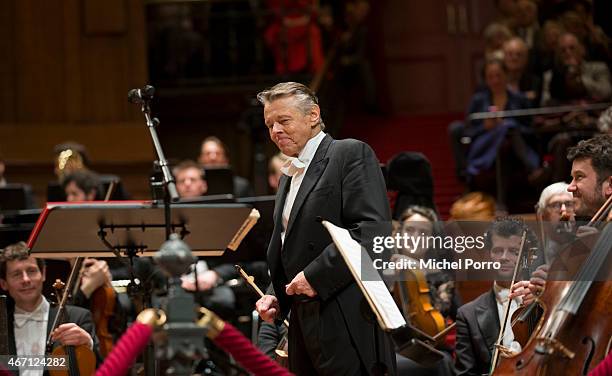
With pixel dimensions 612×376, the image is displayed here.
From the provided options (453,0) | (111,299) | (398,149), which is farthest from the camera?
(453,0)

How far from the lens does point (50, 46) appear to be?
12500 millimetres

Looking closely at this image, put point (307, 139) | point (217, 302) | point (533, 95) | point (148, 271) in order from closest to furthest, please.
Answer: point (307, 139) → point (148, 271) → point (217, 302) → point (533, 95)

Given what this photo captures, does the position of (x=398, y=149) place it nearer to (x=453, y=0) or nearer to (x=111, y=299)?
(x=453, y=0)

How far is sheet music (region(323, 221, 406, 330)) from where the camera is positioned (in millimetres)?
4203

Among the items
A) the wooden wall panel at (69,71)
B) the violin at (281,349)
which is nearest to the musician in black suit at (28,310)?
the violin at (281,349)

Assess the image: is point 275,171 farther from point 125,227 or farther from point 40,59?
point 40,59

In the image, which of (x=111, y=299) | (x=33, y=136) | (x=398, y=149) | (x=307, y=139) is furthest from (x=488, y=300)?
(x=33, y=136)

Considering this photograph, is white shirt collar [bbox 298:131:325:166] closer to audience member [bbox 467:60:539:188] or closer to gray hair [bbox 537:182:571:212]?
gray hair [bbox 537:182:571:212]

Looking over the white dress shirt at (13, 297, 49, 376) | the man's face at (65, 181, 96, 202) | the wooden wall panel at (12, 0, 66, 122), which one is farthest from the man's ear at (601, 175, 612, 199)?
the wooden wall panel at (12, 0, 66, 122)

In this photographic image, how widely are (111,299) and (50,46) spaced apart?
21.7 ft

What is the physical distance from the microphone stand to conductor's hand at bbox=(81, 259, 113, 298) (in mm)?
1071

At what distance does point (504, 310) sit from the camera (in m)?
5.24

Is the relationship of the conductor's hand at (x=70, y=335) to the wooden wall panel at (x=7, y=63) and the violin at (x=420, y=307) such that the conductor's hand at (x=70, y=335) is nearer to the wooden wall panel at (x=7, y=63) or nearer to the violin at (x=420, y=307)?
the violin at (x=420, y=307)

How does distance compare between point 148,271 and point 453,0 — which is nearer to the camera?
point 148,271
